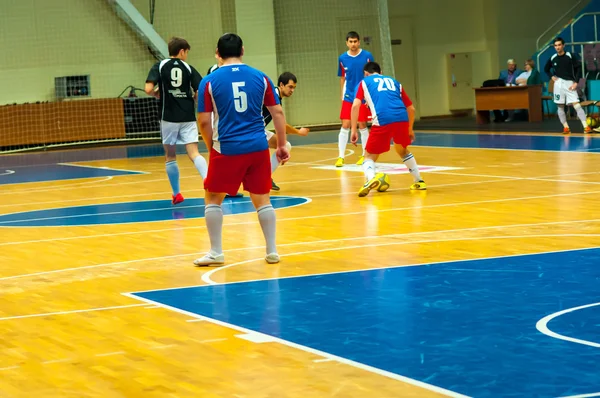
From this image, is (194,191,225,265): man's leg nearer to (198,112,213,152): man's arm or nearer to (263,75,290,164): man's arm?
(198,112,213,152): man's arm

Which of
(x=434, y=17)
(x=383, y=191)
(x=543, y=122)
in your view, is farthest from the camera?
(x=434, y=17)

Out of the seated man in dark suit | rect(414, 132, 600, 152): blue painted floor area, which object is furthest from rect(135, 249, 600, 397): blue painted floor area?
the seated man in dark suit

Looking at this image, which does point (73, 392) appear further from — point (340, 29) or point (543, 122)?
point (340, 29)

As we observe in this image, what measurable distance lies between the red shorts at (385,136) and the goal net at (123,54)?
44.2 feet

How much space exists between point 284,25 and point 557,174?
1730 cm

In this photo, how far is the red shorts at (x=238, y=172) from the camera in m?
8.38

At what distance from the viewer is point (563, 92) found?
23.0 m

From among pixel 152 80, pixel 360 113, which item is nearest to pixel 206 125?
pixel 152 80

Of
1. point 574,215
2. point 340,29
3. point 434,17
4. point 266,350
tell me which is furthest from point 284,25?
point 266,350

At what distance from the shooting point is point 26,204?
1438 centimetres

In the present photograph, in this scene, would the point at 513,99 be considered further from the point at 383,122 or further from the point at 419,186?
the point at 383,122

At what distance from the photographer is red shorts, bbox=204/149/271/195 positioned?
8375mm

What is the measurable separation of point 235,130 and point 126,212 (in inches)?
186

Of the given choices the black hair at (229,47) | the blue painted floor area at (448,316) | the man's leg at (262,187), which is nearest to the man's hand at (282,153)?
the man's leg at (262,187)
